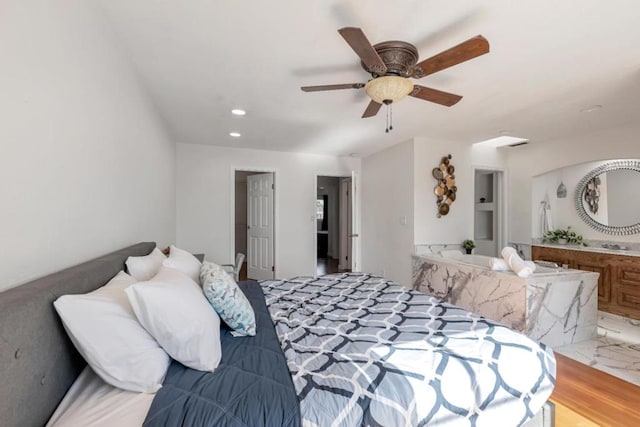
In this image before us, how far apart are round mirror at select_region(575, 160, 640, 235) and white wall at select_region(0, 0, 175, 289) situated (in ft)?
18.7

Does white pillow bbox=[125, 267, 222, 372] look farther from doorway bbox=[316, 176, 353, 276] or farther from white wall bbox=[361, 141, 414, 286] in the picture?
doorway bbox=[316, 176, 353, 276]

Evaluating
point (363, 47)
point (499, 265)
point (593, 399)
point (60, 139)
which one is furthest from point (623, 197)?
point (60, 139)

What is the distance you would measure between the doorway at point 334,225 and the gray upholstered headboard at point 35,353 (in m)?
5.40

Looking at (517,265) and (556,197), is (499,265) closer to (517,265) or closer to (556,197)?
(517,265)

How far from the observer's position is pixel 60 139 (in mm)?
1177

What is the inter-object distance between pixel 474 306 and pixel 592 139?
2.82 m

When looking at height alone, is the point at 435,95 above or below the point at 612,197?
above

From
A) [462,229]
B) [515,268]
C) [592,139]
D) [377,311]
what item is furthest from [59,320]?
[592,139]

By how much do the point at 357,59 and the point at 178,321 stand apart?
1925 mm

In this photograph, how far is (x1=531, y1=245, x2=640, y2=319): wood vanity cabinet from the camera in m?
3.42

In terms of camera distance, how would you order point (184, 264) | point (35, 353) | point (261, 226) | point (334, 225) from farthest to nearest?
point (334, 225) < point (261, 226) < point (184, 264) < point (35, 353)

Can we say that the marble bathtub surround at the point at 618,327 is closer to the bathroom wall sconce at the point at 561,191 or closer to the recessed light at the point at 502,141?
the bathroom wall sconce at the point at 561,191

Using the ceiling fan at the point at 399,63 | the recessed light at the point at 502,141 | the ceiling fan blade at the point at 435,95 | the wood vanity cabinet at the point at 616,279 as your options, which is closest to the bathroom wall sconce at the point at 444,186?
the recessed light at the point at 502,141

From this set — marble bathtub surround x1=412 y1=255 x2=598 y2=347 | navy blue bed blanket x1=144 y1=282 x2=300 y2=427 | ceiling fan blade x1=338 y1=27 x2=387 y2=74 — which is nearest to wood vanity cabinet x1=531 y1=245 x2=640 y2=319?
marble bathtub surround x1=412 y1=255 x2=598 y2=347
